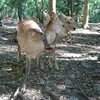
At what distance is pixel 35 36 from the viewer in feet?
18.9

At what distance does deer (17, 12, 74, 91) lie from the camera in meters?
5.75

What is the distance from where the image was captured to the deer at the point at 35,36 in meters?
5.75

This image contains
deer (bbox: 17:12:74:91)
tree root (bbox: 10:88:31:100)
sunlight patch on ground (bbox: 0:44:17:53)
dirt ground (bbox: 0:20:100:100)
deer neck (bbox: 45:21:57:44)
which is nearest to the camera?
tree root (bbox: 10:88:31:100)

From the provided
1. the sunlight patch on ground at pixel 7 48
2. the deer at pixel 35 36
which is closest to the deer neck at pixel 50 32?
the deer at pixel 35 36

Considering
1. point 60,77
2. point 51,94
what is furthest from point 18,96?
point 60,77


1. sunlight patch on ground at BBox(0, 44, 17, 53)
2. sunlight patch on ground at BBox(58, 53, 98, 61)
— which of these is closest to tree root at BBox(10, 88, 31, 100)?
sunlight patch on ground at BBox(58, 53, 98, 61)

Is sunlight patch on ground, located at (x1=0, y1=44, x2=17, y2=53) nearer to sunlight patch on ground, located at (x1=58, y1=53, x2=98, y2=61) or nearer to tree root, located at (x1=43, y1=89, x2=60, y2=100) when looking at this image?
sunlight patch on ground, located at (x1=58, y1=53, x2=98, y2=61)

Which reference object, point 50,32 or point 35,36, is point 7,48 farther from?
point 35,36

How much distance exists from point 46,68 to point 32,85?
128 centimetres

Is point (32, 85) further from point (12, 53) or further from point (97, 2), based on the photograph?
point (97, 2)

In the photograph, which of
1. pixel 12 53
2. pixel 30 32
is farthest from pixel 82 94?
pixel 12 53

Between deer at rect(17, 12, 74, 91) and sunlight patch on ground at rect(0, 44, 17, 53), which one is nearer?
deer at rect(17, 12, 74, 91)

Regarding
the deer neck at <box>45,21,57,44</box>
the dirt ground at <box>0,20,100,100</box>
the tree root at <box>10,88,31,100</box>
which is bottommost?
the dirt ground at <box>0,20,100,100</box>

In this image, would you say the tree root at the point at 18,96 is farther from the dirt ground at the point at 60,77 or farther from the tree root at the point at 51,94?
the tree root at the point at 51,94
